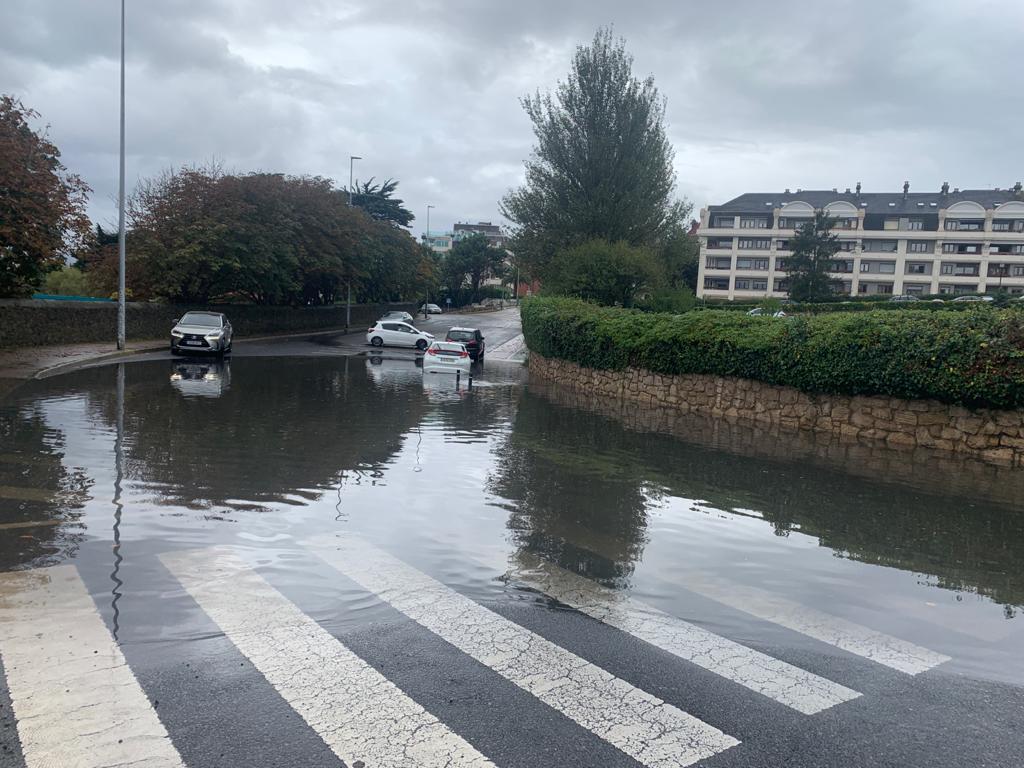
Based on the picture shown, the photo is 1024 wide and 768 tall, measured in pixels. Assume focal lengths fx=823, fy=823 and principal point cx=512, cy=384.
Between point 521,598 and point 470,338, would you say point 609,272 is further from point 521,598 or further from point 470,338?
point 521,598

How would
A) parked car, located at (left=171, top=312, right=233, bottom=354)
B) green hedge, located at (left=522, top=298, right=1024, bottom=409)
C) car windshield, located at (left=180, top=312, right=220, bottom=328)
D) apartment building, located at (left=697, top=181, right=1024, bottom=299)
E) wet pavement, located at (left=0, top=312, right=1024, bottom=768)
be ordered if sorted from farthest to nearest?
1. apartment building, located at (left=697, top=181, right=1024, bottom=299)
2. car windshield, located at (left=180, top=312, right=220, bottom=328)
3. parked car, located at (left=171, top=312, right=233, bottom=354)
4. green hedge, located at (left=522, top=298, right=1024, bottom=409)
5. wet pavement, located at (left=0, top=312, right=1024, bottom=768)

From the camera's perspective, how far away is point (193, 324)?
99.7 feet

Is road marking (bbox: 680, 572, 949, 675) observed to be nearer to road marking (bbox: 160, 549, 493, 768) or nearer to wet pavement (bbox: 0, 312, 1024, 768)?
wet pavement (bbox: 0, 312, 1024, 768)

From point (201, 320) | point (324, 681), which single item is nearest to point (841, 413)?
point (324, 681)

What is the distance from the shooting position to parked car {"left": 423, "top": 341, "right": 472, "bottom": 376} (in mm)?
25719

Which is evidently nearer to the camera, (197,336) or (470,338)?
(197,336)

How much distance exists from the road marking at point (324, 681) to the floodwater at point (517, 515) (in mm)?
269

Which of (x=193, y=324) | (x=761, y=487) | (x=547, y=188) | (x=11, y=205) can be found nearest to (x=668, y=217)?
(x=547, y=188)

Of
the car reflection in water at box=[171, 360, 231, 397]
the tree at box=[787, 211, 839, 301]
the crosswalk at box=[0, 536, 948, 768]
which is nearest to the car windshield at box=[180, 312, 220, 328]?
the car reflection in water at box=[171, 360, 231, 397]

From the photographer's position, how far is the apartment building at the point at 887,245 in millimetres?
84688

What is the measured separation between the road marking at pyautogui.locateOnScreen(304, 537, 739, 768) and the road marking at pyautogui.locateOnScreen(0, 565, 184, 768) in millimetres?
1746

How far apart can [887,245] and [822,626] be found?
91.0 m

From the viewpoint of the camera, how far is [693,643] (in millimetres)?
5082

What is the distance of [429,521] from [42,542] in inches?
129
